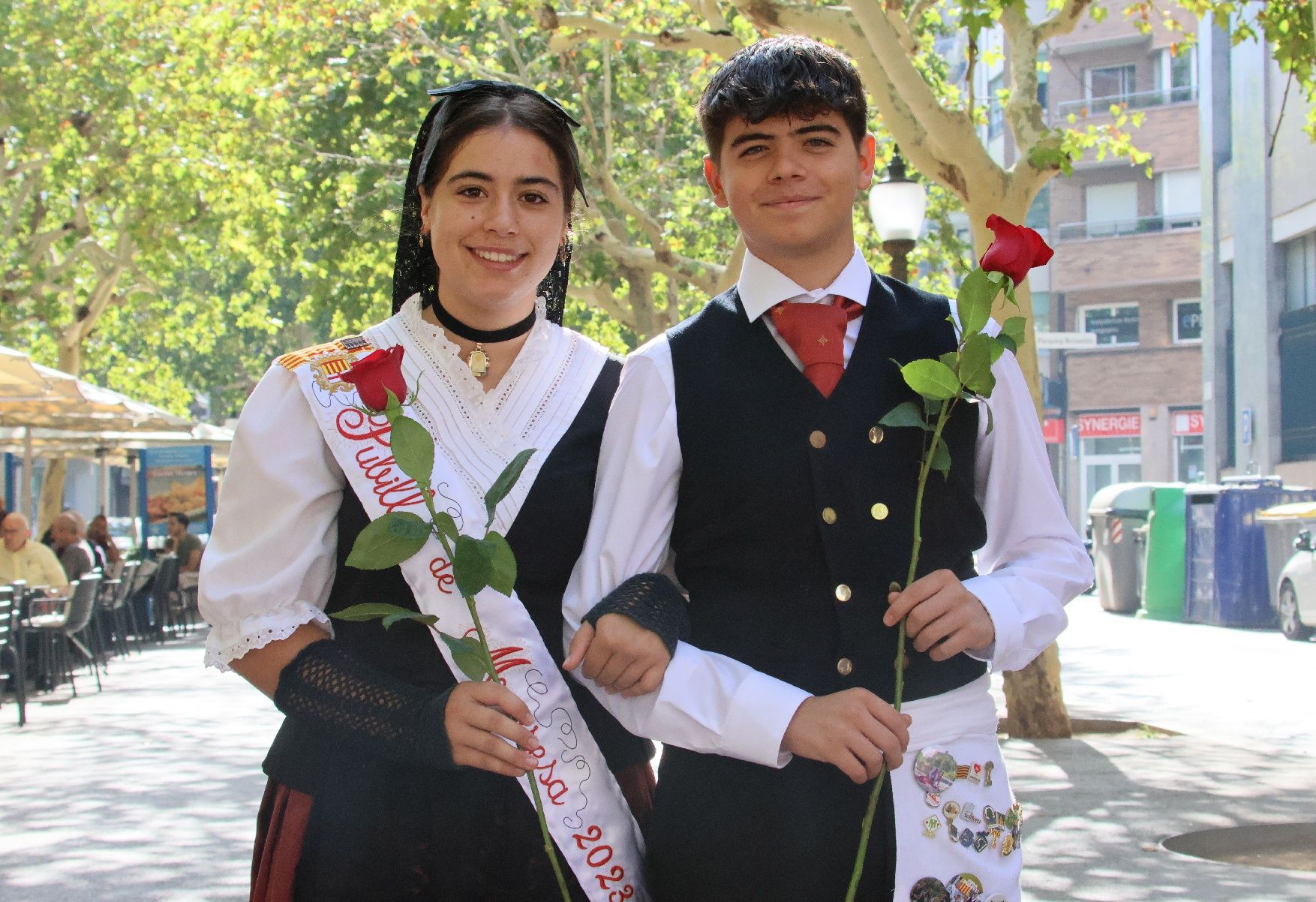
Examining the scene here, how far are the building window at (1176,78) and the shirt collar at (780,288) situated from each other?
116 feet

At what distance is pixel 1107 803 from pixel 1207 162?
2291 centimetres

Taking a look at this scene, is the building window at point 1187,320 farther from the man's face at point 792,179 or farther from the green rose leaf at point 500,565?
the green rose leaf at point 500,565

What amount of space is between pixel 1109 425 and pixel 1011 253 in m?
35.7

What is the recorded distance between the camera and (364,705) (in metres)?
2.09

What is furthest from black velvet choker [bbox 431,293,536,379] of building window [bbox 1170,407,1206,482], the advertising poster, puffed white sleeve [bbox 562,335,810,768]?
building window [bbox 1170,407,1206,482]

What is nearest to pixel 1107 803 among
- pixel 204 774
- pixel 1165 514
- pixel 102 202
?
pixel 204 774

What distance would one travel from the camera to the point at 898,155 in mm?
10125

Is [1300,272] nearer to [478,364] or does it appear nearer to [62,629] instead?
[62,629]

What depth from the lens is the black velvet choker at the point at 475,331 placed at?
2455mm

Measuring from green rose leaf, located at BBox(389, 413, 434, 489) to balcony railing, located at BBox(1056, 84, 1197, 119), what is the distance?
35.0m

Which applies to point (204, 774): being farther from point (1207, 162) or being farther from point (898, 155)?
point (1207, 162)

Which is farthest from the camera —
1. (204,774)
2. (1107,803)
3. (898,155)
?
(898,155)

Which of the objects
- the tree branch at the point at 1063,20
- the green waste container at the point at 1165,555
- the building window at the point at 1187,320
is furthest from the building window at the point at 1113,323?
the tree branch at the point at 1063,20

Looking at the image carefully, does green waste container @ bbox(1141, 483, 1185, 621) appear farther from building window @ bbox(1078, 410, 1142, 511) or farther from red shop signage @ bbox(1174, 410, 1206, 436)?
building window @ bbox(1078, 410, 1142, 511)
